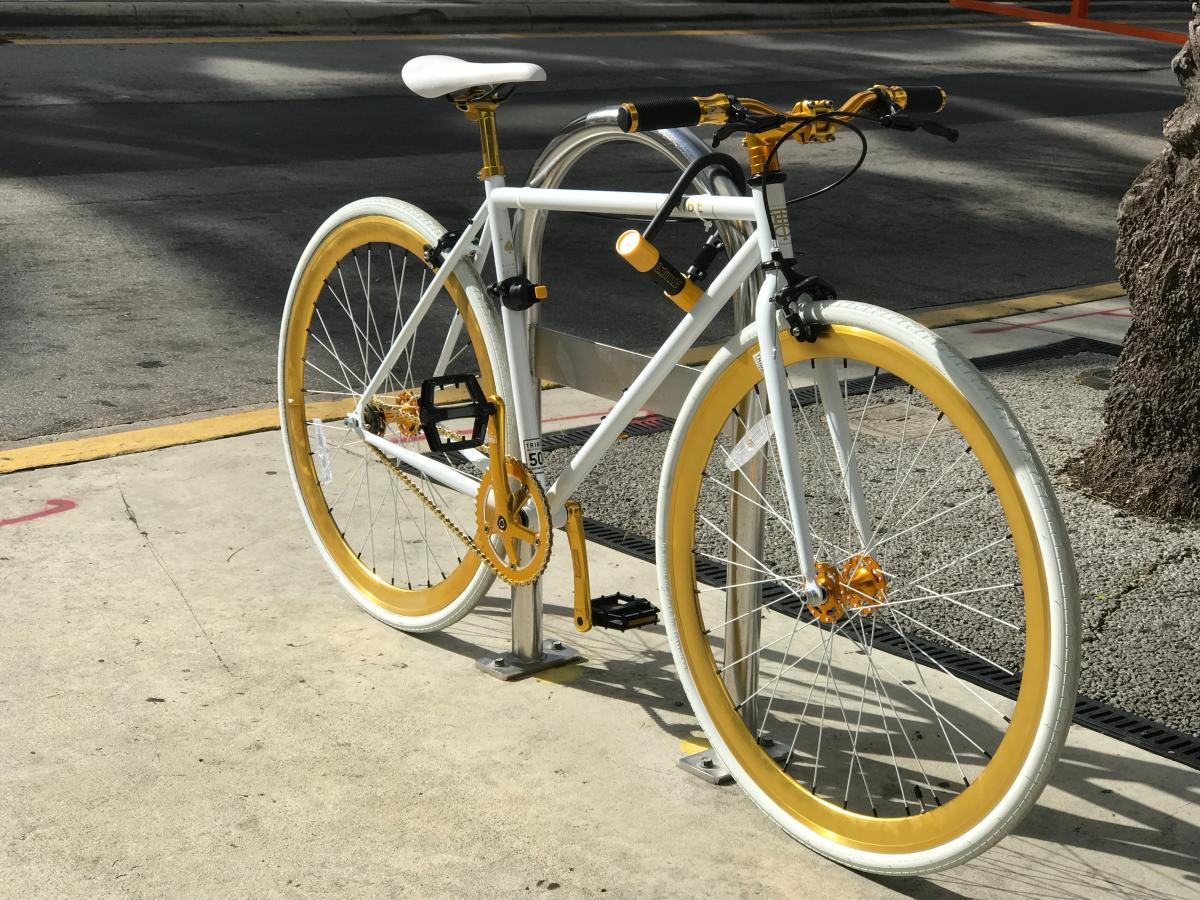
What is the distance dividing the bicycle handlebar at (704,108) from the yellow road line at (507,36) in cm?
1277

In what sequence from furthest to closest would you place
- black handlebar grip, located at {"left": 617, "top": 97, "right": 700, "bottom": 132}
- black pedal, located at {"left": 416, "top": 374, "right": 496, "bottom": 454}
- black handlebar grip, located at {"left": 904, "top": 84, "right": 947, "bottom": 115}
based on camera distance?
black pedal, located at {"left": 416, "top": 374, "right": 496, "bottom": 454} < black handlebar grip, located at {"left": 904, "top": 84, "right": 947, "bottom": 115} < black handlebar grip, located at {"left": 617, "top": 97, "right": 700, "bottom": 132}

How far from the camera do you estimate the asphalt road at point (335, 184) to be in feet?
20.4

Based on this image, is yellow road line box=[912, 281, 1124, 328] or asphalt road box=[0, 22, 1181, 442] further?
yellow road line box=[912, 281, 1124, 328]

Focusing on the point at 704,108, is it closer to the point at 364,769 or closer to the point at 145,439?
the point at 364,769

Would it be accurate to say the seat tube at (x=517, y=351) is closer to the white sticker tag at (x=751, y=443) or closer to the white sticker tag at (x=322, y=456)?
the white sticker tag at (x=751, y=443)

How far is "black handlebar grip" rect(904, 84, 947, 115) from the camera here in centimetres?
275

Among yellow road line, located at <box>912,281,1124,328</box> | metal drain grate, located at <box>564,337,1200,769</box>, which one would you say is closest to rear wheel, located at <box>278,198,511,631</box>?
metal drain grate, located at <box>564,337,1200,769</box>

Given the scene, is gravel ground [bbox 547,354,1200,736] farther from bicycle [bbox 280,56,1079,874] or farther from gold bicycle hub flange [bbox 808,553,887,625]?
gold bicycle hub flange [bbox 808,553,887,625]

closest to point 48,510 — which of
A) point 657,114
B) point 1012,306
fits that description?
point 657,114

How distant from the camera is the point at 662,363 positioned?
295cm

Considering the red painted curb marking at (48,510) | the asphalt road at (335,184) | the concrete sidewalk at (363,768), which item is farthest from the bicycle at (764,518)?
the asphalt road at (335,184)

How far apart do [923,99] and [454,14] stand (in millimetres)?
15101

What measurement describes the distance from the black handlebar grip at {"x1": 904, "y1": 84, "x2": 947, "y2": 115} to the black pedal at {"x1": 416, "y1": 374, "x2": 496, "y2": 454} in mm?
1119

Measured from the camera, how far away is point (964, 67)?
1627cm
